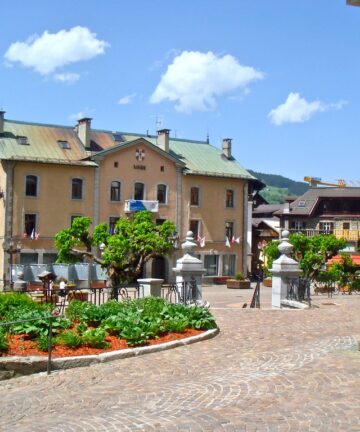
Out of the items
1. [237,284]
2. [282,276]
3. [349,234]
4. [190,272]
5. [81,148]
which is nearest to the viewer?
[190,272]

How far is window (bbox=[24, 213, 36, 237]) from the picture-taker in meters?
41.4

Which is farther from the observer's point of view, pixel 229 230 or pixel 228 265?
pixel 229 230

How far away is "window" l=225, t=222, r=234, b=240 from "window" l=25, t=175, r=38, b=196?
1593 centimetres

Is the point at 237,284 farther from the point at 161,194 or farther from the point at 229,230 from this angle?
the point at 161,194

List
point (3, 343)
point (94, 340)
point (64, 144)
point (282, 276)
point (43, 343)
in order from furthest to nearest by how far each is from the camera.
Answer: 1. point (64, 144)
2. point (282, 276)
3. point (94, 340)
4. point (43, 343)
5. point (3, 343)

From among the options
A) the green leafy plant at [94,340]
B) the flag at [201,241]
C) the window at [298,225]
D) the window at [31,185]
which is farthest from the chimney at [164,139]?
the green leafy plant at [94,340]

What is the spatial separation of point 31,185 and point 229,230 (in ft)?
54.5

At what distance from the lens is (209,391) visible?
8.68 meters

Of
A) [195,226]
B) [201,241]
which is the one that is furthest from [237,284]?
[195,226]

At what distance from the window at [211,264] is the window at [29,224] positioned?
13840 millimetres

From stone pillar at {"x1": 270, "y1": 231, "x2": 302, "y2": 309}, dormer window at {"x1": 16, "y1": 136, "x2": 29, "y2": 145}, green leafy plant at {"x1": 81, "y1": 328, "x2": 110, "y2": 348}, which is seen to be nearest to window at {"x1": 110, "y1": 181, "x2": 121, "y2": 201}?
dormer window at {"x1": 16, "y1": 136, "x2": 29, "y2": 145}

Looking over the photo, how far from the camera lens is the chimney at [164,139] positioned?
48062mm

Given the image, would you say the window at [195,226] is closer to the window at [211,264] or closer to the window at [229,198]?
the window at [211,264]

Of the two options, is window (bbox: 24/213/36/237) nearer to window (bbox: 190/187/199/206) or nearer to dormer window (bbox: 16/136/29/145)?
dormer window (bbox: 16/136/29/145)
